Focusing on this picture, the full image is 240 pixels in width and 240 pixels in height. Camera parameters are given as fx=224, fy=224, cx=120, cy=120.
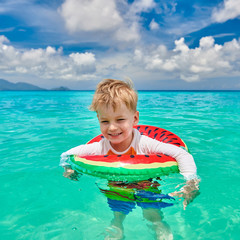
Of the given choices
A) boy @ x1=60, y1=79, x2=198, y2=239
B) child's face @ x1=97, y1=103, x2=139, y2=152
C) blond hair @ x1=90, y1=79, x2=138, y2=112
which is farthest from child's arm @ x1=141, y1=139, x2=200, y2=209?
blond hair @ x1=90, y1=79, x2=138, y2=112

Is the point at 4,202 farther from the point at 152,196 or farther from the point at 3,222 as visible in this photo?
the point at 152,196

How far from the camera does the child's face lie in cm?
213

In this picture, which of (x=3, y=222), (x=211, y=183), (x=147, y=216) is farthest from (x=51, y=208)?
(x=211, y=183)

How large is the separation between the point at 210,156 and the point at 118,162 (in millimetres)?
2886

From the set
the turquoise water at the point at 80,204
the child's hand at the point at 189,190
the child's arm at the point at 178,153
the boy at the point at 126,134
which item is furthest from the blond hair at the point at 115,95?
the turquoise water at the point at 80,204

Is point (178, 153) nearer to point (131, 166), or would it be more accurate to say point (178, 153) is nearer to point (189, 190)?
point (189, 190)

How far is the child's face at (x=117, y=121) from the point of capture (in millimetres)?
2135

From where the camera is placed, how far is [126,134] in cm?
227

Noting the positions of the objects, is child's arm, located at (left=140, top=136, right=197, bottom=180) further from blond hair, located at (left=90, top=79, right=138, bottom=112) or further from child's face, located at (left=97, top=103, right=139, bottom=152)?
blond hair, located at (left=90, top=79, right=138, bottom=112)

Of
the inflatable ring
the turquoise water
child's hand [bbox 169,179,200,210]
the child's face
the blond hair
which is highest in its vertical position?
the blond hair

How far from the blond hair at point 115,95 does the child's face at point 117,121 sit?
4cm

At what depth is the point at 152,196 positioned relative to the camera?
234 centimetres

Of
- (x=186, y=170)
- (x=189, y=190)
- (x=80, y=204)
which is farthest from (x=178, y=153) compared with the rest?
(x=80, y=204)

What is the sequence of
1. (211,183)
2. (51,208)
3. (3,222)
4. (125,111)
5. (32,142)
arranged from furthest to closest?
(32,142) < (211,183) < (51,208) < (3,222) < (125,111)
